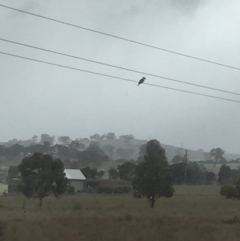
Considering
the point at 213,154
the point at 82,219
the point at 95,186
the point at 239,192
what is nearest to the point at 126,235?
the point at 82,219

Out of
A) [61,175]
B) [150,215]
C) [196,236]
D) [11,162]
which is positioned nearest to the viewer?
[196,236]

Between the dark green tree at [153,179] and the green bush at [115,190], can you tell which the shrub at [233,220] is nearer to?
the dark green tree at [153,179]

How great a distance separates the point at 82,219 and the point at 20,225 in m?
2.92

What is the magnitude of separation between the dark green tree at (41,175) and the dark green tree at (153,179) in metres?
6.07

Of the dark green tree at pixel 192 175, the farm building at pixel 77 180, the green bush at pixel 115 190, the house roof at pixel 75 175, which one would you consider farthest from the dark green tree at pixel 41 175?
the dark green tree at pixel 192 175

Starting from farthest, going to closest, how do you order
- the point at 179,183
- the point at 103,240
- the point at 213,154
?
the point at 213,154 → the point at 179,183 → the point at 103,240

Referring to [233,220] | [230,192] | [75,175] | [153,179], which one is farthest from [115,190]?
[233,220]

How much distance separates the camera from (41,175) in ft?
115

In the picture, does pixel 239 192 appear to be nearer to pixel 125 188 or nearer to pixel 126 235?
pixel 125 188

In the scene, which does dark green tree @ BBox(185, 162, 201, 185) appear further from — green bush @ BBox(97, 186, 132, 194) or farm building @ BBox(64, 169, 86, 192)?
farm building @ BBox(64, 169, 86, 192)

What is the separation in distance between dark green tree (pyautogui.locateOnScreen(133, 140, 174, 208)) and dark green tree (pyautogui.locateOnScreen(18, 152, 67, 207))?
6.07m

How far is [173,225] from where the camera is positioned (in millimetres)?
20156

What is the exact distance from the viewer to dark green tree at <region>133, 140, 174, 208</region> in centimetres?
3356

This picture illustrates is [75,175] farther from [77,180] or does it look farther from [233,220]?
[233,220]
